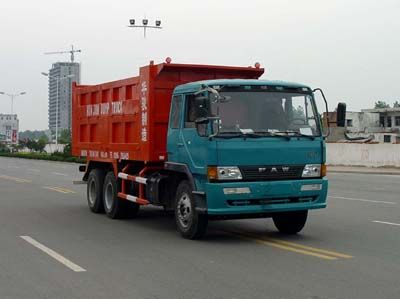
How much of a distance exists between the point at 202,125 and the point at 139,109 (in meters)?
2.50

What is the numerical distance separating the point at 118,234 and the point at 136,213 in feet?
8.12

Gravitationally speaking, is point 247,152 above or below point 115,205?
above

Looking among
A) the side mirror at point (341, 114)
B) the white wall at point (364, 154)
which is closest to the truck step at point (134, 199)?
the side mirror at point (341, 114)

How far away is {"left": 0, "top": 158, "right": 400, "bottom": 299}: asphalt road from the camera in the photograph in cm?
721

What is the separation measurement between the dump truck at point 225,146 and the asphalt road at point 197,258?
2.03ft

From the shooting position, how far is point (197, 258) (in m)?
9.04

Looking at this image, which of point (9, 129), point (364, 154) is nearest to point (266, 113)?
point (364, 154)

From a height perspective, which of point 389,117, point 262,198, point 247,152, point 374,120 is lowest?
point 262,198

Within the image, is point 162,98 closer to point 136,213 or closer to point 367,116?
point 136,213

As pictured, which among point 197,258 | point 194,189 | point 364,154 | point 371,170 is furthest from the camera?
point 364,154

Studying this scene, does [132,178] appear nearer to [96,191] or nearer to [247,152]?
[96,191]

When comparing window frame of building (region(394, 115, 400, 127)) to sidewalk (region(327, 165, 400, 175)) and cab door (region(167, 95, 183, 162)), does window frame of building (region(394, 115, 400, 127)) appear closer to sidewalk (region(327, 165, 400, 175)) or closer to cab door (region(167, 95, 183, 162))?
sidewalk (region(327, 165, 400, 175))

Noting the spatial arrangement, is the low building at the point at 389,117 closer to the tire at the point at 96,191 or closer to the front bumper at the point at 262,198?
the tire at the point at 96,191

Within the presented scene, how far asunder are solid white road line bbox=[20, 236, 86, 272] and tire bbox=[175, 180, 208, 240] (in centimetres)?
219
